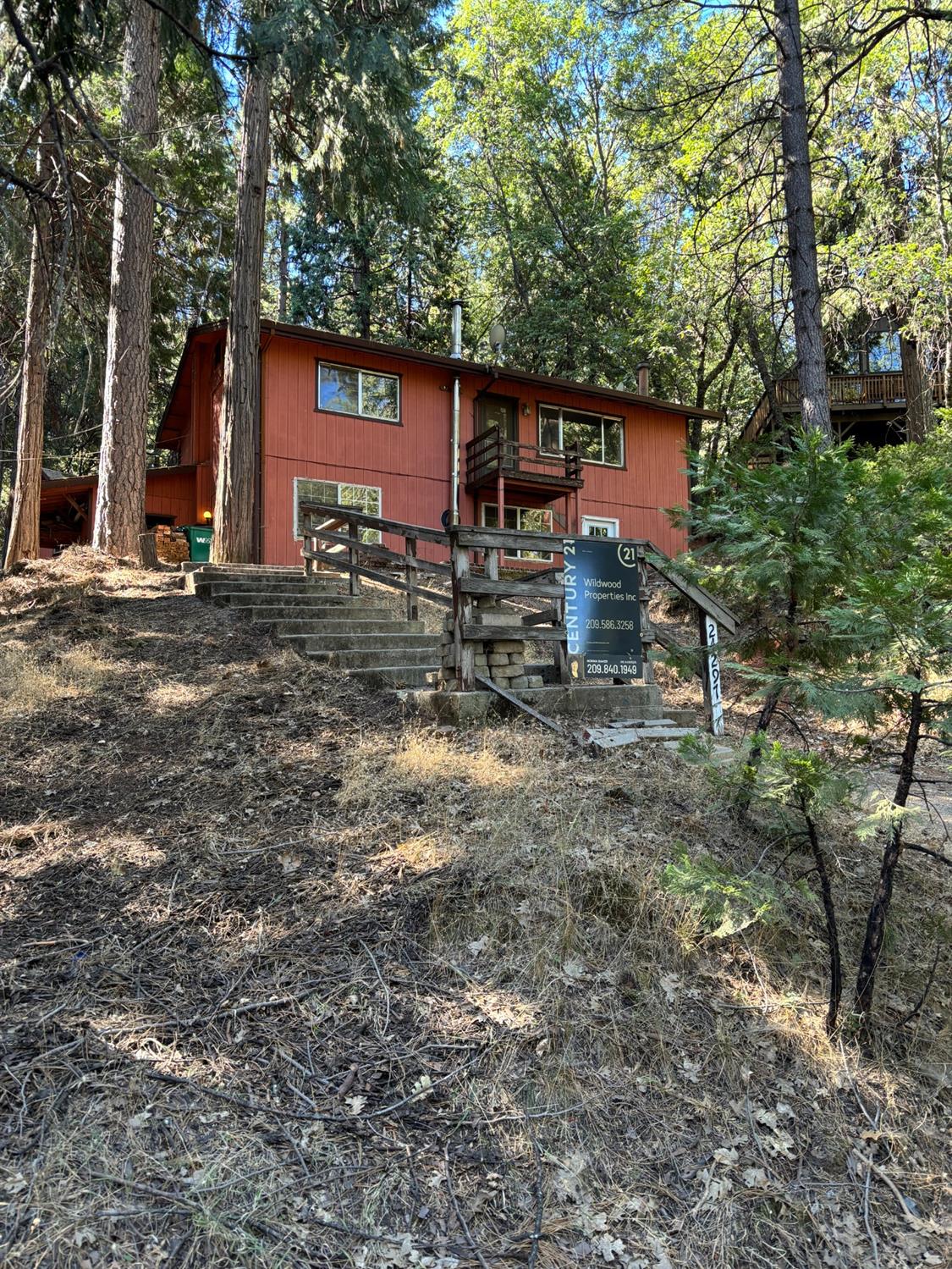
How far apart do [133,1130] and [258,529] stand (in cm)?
1367

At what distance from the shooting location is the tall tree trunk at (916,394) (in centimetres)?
1520

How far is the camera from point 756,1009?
10.3 feet

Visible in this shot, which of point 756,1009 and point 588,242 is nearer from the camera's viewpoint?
point 756,1009

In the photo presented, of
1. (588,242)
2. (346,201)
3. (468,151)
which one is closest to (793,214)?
(346,201)

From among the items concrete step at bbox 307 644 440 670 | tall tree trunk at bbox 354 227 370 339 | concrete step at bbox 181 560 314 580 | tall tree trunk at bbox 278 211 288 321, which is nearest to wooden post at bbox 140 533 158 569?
concrete step at bbox 181 560 314 580

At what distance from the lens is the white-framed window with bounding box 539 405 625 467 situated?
1945 centimetres

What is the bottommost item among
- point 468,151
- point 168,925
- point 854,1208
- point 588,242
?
point 854,1208

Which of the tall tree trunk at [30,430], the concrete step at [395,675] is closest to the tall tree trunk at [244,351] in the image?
the tall tree trunk at [30,430]

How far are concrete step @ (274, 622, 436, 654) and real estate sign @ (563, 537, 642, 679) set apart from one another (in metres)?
2.09

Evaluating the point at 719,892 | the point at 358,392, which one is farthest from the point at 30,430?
the point at 719,892

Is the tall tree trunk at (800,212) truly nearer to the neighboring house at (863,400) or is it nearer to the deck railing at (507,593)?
the deck railing at (507,593)

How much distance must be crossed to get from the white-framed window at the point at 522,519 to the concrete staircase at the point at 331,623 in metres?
8.25

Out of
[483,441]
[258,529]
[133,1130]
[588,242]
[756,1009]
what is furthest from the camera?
[588,242]

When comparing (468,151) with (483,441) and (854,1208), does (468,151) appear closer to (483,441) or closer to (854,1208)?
(483,441)
